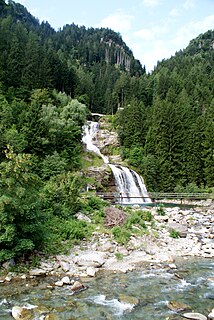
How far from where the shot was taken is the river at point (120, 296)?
1055 cm

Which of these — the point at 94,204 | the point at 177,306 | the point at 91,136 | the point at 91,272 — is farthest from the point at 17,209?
the point at 91,136

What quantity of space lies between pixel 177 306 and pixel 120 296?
2.18 meters

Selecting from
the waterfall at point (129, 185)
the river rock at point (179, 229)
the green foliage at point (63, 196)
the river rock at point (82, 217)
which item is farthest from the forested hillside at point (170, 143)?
the river rock at point (82, 217)

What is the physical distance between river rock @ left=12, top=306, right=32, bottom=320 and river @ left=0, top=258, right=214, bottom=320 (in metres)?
0.23

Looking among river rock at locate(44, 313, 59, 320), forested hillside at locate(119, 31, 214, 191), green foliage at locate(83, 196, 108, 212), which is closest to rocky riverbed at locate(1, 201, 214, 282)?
green foliage at locate(83, 196, 108, 212)

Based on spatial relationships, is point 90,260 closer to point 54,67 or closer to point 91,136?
point 91,136

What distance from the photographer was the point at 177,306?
1108 cm

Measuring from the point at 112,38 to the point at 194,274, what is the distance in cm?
18408

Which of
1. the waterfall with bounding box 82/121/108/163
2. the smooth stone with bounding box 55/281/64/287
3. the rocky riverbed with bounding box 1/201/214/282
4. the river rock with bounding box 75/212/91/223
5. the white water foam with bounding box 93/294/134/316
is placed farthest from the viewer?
the waterfall with bounding box 82/121/108/163

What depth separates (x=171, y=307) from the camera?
11047 millimetres

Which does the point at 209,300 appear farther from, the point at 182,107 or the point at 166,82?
the point at 166,82

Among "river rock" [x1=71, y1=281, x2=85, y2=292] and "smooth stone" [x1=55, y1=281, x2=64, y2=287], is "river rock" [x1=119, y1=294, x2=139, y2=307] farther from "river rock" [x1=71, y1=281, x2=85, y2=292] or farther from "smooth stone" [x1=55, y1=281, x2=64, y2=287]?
"smooth stone" [x1=55, y1=281, x2=64, y2=287]

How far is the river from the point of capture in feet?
34.6

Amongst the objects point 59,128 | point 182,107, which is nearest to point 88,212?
point 59,128
